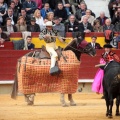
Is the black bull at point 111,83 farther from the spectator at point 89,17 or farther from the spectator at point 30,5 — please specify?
the spectator at point 30,5

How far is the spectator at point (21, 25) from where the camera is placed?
1741 centimetres

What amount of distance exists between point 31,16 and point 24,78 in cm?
454

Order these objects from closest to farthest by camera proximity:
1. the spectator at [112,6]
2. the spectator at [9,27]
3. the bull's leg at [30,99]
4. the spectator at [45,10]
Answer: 1. the bull's leg at [30,99]
2. the spectator at [9,27]
3. the spectator at [45,10]
4. the spectator at [112,6]

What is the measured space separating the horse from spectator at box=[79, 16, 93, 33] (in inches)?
164

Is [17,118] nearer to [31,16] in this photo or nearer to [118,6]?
[31,16]

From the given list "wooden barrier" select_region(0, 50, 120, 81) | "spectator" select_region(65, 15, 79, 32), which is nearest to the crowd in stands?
"spectator" select_region(65, 15, 79, 32)

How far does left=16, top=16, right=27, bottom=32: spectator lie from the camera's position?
57.1 ft

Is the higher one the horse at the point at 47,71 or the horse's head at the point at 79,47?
the horse's head at the point at 79,47

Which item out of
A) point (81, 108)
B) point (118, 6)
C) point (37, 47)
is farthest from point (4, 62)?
point (81, 108)

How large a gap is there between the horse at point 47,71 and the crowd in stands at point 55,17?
3.57 m

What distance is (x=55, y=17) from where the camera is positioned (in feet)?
57.8

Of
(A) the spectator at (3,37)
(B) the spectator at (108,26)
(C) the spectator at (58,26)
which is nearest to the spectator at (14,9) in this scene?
(A) the spectator at (3,37)

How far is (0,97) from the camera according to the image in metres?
16.5

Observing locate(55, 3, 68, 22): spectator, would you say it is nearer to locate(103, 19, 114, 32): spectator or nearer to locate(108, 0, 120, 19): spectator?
locate(103, 19, 114, 32): spectator
